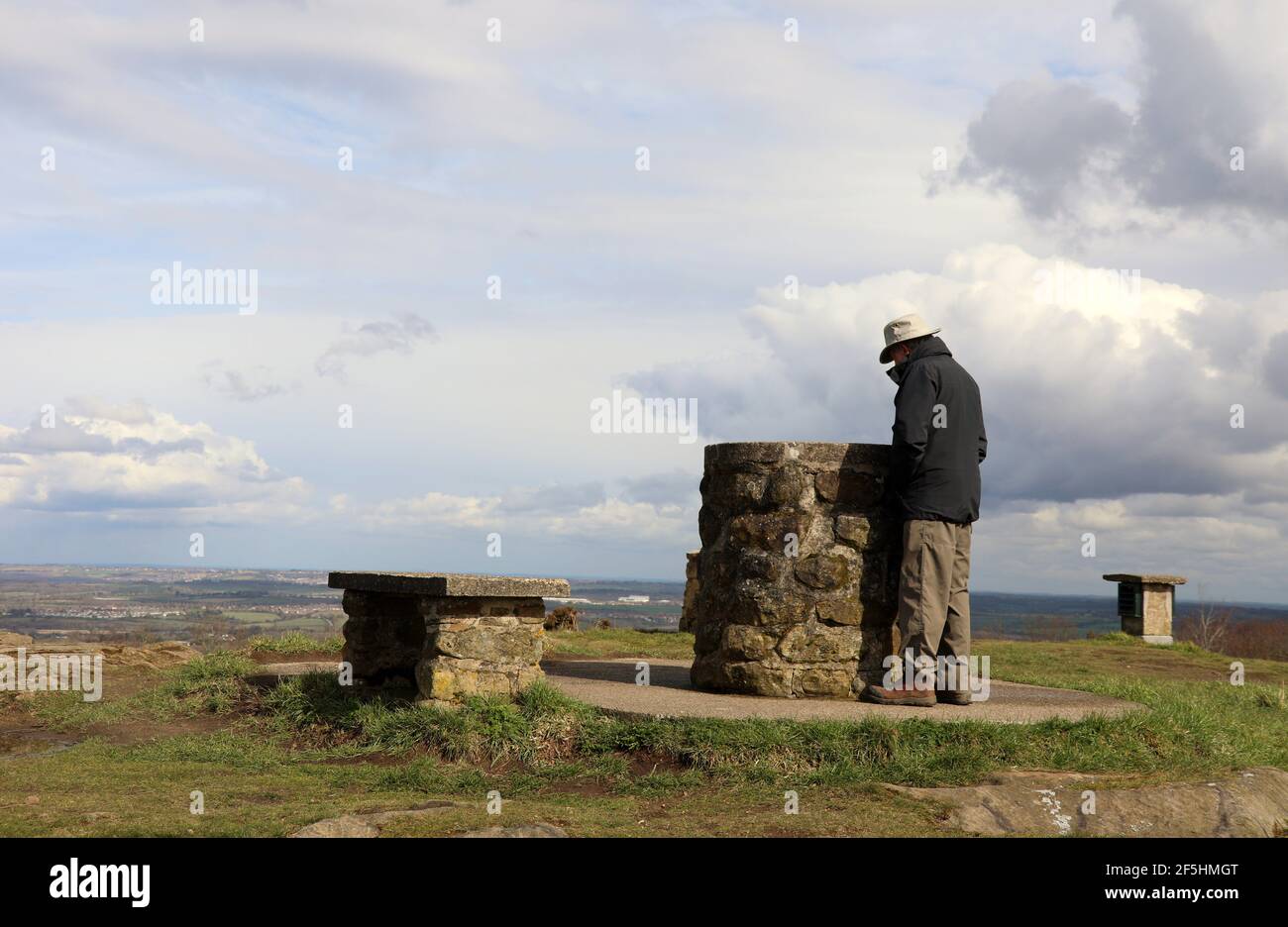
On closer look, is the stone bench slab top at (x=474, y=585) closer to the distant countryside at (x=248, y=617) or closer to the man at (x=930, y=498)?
the distant countryside at (x=248, y=617)

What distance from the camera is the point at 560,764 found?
722cm

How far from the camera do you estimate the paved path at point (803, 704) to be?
7598 mm

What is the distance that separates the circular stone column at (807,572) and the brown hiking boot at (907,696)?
0.30 meters

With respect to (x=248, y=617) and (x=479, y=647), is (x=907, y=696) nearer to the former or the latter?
(x=479, y=647)

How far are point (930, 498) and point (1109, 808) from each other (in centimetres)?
272

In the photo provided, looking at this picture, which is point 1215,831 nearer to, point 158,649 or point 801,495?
point 801,495

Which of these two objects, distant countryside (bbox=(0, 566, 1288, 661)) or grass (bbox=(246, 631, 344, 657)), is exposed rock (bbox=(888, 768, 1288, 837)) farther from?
grass (bbox=(246, 631, 344, 657))

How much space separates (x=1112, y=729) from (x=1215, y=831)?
143 centimetres

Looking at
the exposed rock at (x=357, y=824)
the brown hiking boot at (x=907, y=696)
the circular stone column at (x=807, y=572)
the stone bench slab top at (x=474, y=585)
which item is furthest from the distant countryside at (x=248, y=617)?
the exposed rock at (x=357, y=824)

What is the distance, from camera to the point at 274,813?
585 cm

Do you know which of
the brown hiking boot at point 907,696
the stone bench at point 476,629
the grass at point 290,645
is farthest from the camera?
the grass at point 290,645

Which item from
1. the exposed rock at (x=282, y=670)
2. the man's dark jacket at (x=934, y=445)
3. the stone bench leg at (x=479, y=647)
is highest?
the man's dark jacket at (x=934, y=445)

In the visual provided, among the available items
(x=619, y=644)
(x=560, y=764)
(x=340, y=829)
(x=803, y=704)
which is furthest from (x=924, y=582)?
(x=619, y=644)
